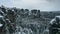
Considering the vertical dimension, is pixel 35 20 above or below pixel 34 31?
above

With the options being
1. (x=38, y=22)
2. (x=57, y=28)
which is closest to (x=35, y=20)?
(x=38, y=22)

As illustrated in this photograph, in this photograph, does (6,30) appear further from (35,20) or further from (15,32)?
(35,20)

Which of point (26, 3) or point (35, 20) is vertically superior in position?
point (26, 3)

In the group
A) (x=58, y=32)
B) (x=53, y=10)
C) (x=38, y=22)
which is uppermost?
(x=53, y=10)

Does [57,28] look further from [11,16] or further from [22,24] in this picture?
[11,16]

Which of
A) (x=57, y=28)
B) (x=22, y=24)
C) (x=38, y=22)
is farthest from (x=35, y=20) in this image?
(x=57, y=28)

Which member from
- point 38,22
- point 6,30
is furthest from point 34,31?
point 6,30

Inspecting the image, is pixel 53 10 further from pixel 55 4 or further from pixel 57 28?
pixel 57 28
